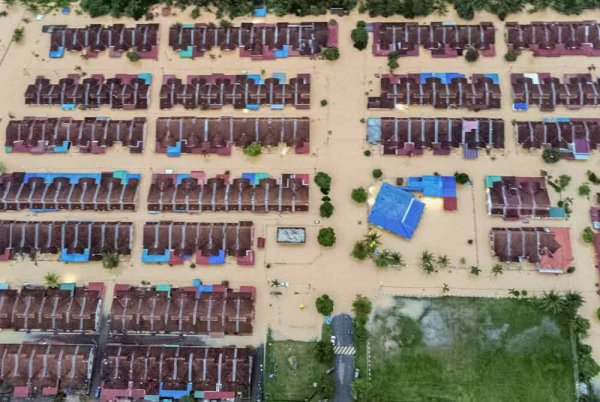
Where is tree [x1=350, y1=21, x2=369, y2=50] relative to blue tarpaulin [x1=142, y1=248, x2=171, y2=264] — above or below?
above

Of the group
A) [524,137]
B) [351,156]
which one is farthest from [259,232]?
[524,137]

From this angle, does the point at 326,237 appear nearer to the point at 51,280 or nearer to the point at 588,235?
the point at 588,235

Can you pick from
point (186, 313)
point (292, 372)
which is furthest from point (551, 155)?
point (186, 313)

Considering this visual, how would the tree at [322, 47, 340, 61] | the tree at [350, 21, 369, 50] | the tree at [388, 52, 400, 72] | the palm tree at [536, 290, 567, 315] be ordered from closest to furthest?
1. the palm tree at [536, 290, 567, 315]
2. the tree at [322, 47, 340, 61]
3. the tree at [388, 52, 400, 72]
4. the tree at [350, 21, 369, 50]

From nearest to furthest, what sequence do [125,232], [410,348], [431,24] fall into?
[410,348]
[125,232]
[431,24]

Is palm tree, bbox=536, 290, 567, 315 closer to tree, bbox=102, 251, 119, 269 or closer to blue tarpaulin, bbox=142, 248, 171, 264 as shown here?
blue tarpaulin, bbox=142, 248, 171, 264

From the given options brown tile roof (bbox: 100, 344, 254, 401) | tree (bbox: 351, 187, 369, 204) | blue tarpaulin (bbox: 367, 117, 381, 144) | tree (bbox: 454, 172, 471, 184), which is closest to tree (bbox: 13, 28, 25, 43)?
brown tile roof (bbox: 100, 344, 254, 401)

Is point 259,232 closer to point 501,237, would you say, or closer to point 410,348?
point 410,348
